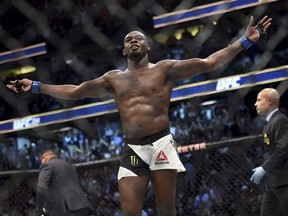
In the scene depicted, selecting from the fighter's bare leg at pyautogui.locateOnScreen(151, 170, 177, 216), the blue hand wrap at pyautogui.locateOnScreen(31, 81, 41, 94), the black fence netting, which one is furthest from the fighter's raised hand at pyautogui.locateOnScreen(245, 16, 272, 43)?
the black fence netting

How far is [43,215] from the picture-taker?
15.2 feet

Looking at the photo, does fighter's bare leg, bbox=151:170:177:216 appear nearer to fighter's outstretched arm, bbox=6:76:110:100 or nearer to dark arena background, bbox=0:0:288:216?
fighter's outstretched arm, bbox=6:76:110:100

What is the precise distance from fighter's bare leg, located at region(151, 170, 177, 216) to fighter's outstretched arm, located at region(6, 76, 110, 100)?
535 mm

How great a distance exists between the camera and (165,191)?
2.94m

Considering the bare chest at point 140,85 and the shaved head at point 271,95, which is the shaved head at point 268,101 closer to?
the shaved head at point 271,95

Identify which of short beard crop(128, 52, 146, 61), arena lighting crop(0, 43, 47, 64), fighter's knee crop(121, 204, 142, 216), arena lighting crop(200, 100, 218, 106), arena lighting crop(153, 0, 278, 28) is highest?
arena lighting crop(153, 0, 278, 28)

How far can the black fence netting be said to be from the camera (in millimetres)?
4660

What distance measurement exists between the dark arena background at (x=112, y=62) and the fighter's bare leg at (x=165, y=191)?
8.92 ft

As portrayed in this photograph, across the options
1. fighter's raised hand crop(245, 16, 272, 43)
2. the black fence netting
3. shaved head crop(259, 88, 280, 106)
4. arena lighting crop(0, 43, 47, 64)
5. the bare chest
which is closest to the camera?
fighter's raised hand crop(245, 16, 272, 43)

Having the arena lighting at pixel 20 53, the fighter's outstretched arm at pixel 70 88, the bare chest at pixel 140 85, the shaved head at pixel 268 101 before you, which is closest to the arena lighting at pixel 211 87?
the arena lighting at pixel 20 53

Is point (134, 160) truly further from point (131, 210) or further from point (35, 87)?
point (35, 87)

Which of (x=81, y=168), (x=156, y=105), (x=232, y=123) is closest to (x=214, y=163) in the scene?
(x=81, y=168)

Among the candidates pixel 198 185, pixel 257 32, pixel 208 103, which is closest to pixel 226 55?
pixel 257 32

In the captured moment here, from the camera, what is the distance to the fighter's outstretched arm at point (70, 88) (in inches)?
123
